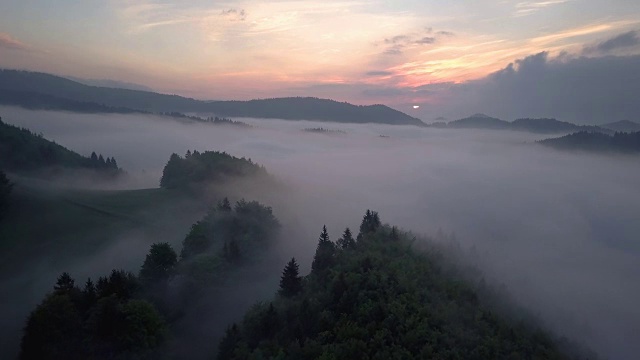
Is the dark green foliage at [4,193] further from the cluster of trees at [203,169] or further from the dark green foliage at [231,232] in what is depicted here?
the cluster of trees at [203,169]

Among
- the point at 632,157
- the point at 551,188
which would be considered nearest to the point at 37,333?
the point at 551,188

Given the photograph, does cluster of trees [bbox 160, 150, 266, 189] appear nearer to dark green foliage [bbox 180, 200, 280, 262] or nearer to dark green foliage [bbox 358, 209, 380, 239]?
dark green foliage [bbox 180, 200, 280, 262]

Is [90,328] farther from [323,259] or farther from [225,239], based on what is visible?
[225,239]

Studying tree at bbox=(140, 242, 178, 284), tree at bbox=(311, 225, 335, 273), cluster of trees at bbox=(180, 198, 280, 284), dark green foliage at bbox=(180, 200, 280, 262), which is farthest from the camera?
dark green foliage at bbox=(180, 200, 280, 262)

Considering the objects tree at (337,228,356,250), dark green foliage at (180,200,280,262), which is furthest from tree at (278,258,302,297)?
dark green foliage at (180,200,280,262)

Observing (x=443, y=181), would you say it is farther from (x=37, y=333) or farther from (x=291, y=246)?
(x=37, y=333)

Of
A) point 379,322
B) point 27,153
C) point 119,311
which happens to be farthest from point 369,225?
point 27,153
